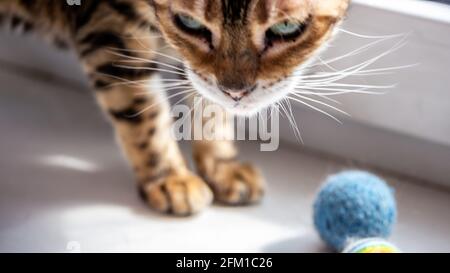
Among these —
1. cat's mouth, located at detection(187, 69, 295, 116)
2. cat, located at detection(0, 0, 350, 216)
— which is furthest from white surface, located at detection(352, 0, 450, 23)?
cat's mouth, located at detection(187, 69, 295, 116)

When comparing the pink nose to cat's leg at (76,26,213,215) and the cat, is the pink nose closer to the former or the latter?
the cat

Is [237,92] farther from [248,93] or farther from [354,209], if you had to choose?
[354,209]

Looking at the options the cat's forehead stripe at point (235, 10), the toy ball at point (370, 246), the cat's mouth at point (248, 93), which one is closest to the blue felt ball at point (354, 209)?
the toy ball at point (370, 246)

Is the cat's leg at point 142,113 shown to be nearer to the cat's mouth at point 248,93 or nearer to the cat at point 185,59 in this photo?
the cat at point 185,59

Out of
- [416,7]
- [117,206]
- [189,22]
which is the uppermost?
[416,7]

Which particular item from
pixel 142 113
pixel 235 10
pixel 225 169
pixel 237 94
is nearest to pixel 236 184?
pixel 225 169
